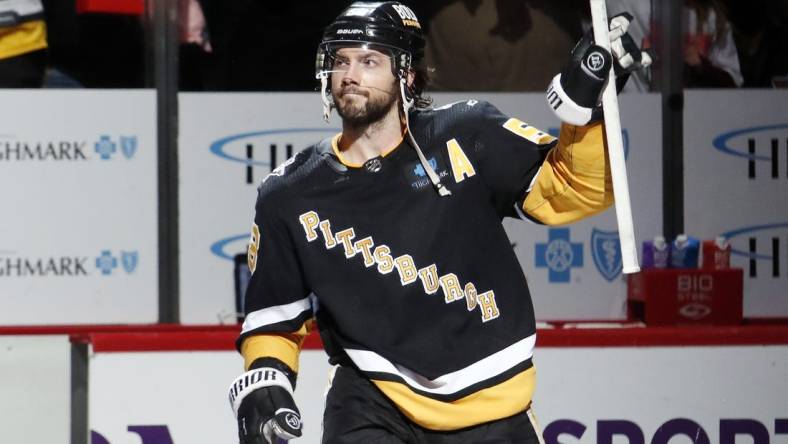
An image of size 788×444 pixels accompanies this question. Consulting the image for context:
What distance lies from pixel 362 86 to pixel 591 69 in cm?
63

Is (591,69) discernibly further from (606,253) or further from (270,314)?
(606,253)

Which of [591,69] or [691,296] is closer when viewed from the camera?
[591,69]

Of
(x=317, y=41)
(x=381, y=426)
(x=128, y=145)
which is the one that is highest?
(x=317, y=41)

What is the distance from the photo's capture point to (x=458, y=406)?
3770mm

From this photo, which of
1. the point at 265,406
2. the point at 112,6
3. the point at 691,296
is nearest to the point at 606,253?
the point at 691,296

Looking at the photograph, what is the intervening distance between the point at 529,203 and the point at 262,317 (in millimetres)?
725

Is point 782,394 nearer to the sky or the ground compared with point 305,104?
nearer to the ground

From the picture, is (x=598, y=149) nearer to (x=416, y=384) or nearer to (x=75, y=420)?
(x=416, y=384)

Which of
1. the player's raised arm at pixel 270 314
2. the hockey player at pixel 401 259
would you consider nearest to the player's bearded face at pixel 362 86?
the hockey player at pixel 401 259

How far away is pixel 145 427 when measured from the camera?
5539mm

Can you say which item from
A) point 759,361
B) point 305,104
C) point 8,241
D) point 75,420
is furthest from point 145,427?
point 759,361

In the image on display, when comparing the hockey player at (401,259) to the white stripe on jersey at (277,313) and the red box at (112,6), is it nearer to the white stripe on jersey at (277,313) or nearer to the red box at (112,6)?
the white stripe on jersey at (277,313)

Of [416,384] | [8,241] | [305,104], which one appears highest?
[305,104]

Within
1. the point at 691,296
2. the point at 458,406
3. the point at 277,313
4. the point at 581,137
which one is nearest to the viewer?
the point at 581,137
